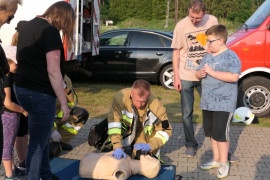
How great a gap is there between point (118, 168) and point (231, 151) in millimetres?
2180

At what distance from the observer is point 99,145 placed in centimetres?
477

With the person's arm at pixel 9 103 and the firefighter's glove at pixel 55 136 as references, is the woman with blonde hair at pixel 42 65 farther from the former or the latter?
the firefighter's glove at pixel 55 136

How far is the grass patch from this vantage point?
23.7 feet

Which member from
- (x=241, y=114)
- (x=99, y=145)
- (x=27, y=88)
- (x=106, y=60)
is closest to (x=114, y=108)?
(x=99, y=145)

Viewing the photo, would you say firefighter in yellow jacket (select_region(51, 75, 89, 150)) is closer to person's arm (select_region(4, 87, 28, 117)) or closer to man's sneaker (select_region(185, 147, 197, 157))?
person's arm (select_region(4, 87, 28, 117))

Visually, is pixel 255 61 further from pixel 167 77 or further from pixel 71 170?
pixel 71 170

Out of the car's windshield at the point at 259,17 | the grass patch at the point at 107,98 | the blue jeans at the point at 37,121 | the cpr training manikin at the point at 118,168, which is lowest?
the grass patch at the point at 107,98

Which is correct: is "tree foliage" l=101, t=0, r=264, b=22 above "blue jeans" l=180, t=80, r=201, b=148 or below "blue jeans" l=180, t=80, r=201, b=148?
below

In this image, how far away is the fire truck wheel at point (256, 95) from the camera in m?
7.02

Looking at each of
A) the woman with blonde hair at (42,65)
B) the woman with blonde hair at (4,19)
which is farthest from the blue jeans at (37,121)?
the woman with blonde hair at (4,19)

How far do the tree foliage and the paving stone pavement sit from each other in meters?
48.3

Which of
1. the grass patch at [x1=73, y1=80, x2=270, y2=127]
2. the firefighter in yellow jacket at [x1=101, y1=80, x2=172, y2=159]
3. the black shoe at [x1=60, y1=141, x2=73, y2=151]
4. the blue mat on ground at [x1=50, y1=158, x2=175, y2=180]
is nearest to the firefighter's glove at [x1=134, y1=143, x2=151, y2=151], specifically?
the firefighter in yellow jacket at [x1=101, y1=80, x2=172, y2=159]

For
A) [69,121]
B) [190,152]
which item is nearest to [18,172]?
[69,121]

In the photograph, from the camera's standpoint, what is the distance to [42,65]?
3.04 meters
